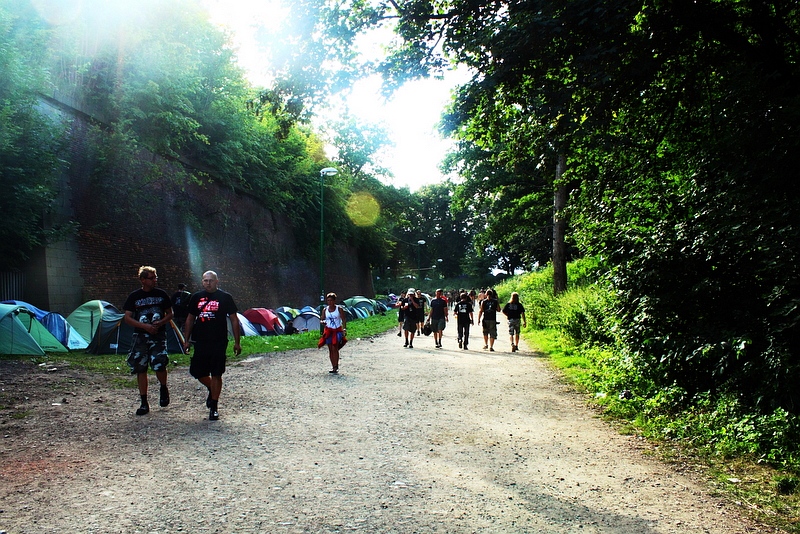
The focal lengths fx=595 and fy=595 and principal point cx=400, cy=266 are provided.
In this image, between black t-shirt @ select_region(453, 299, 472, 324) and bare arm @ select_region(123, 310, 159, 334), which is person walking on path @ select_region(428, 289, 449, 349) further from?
bare arm @ select_region(123, 310, 159, 334)

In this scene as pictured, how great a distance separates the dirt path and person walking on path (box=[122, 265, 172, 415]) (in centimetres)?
55

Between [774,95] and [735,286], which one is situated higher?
[774,95]

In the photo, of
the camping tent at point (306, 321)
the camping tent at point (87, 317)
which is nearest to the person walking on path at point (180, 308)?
the camping tent at point (87, 317)

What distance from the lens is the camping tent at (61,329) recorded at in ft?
48.8

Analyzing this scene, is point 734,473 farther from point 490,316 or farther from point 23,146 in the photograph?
point 23,146

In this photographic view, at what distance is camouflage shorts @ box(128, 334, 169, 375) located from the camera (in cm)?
748

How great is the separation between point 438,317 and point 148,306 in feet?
36.1

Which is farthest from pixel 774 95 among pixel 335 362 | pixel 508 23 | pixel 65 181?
pixel 65 181

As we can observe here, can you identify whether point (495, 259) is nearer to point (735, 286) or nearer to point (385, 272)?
point (385, 272)

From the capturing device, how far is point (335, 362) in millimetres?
11570

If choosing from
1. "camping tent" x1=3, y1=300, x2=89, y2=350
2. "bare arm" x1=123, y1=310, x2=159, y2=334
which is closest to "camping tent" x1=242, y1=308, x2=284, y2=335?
"camping tent" x1=3, y1=300, x2=89, y2=350

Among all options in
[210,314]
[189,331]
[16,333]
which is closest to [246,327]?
[16,333]

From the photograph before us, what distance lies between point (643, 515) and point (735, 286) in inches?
133

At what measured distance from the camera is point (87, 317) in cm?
1595
